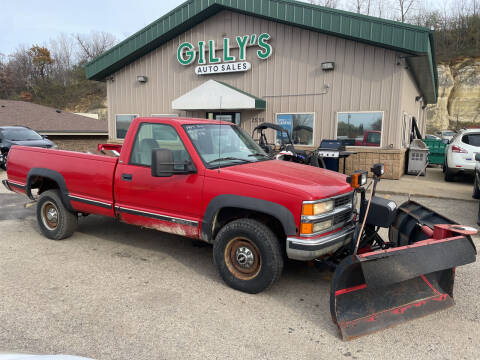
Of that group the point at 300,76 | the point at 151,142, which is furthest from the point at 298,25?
the point at 151,142

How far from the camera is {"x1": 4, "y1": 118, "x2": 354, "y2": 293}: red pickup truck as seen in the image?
3.56 m

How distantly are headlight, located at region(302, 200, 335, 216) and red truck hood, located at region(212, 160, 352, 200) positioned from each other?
0.23ft

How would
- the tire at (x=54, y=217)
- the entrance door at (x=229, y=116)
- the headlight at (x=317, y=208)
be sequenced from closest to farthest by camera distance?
the headlight at (x=317, y=208), the tire at (x=54, y=217), the entrance door at (x=229, y=116)

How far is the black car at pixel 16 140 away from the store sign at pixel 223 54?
644 cm

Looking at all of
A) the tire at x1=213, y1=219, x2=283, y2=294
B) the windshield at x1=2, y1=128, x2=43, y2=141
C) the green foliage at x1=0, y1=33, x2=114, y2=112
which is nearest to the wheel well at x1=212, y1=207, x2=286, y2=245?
the tire at x1=213, y1=219, x2=283, y2=294

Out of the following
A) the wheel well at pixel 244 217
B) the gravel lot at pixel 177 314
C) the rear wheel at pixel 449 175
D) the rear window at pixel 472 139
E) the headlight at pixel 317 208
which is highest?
the rear window at pixel 472 139

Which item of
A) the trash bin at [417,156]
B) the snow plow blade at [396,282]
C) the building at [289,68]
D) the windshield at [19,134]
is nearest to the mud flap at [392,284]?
the snow plow blade at [396,282]

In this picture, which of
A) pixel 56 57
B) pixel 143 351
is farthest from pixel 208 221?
pixel 56 57

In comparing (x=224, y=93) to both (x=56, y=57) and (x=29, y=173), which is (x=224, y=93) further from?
(x=56, y=57)

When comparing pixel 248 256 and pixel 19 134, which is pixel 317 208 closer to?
pixel 248 256

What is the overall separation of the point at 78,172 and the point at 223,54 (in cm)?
1024

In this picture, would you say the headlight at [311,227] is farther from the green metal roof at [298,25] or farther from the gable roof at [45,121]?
the gable roof at [45,121]

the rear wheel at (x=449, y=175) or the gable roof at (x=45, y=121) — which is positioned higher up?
the gable roof at (x=45, y=121)

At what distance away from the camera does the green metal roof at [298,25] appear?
10523mm
